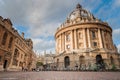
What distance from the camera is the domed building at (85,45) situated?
33.5 m

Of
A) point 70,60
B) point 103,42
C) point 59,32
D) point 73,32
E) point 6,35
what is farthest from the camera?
point 59,32

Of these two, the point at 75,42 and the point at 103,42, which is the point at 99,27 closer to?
the point at 103,42

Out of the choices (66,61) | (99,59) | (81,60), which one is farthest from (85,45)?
(66,61)

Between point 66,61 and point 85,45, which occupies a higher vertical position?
point 85,45

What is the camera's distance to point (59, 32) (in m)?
47.4

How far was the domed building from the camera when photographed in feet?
110

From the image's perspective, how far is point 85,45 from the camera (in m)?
38.6

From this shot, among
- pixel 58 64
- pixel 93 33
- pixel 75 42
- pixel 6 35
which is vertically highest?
pixel 93 33

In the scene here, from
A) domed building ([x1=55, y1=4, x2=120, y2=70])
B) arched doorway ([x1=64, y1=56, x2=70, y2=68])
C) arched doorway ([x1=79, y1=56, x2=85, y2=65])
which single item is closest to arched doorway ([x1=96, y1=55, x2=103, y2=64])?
domed building ([x1=55, y1=4, x2=120, y2=70])

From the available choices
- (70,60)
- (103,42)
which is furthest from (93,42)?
(70,60)

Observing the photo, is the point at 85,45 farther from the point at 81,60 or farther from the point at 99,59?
the point at 99,59

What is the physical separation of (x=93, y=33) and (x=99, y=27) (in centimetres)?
321

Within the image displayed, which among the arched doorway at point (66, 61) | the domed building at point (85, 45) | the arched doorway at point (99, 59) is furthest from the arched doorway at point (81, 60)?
the arched doorway at point (99, 59)

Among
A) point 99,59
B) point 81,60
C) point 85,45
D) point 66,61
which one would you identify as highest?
point 85,45
